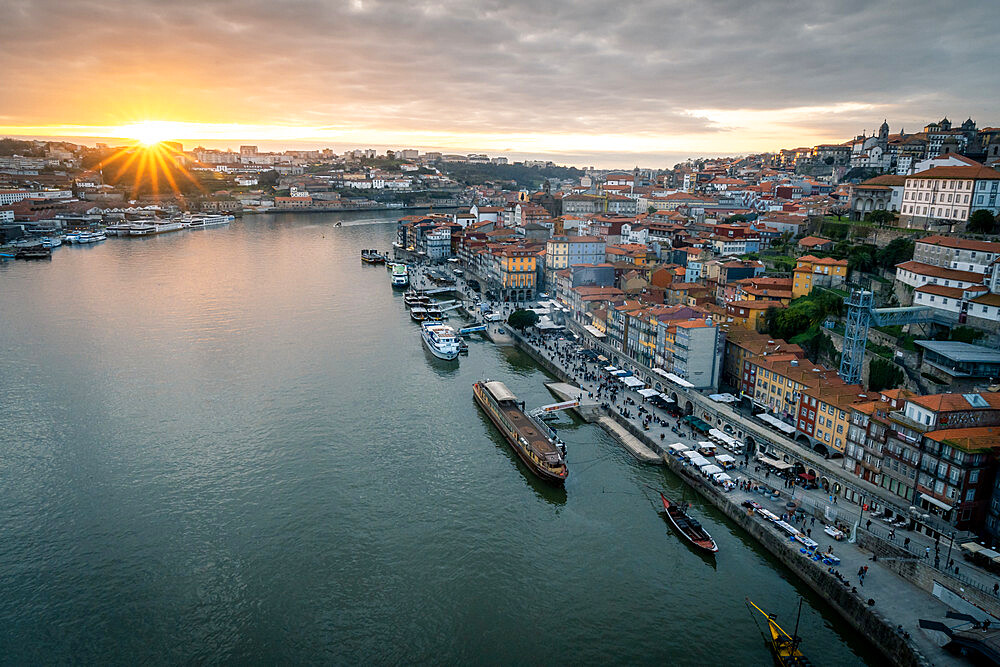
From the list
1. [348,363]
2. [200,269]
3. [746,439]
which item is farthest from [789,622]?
[200,269]

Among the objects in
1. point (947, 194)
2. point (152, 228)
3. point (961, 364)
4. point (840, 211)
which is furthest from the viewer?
point (152, 228)

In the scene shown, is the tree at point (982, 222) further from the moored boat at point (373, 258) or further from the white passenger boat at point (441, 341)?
the moored boat at point (373, 258)

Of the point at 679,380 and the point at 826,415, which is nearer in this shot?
the point at 826,415

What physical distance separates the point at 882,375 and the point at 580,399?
27.1ft

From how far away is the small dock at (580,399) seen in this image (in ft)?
61.3

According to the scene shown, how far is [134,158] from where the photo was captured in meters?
116

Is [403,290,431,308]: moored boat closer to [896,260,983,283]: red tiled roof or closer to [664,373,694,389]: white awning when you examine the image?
[664,373,694,389]: white awning

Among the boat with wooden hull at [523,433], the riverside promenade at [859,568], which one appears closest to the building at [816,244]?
the riverside promenade at [859,568]

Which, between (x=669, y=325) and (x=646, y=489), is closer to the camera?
(x=646, y=489)

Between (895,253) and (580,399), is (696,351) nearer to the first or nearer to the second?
(580,399)

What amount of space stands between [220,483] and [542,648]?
8.71m

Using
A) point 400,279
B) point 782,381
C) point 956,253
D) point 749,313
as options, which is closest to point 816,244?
point 749,313

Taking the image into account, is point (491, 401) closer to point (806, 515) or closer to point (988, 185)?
point (806, 515)

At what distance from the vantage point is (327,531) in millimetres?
13164
